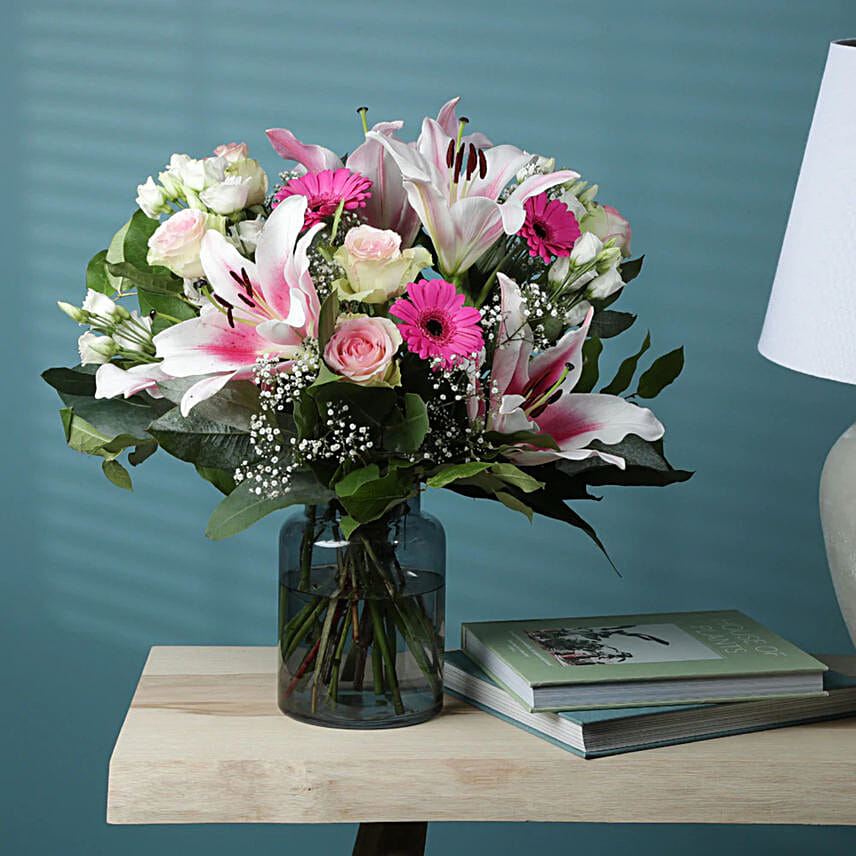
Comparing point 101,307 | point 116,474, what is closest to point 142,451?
point 116,474

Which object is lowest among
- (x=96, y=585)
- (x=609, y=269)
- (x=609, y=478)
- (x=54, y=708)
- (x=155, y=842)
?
(x=155, y=842)

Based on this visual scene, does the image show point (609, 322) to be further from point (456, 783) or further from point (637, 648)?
point (456, 783)

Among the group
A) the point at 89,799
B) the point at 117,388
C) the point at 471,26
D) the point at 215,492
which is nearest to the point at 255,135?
the point at 471,26

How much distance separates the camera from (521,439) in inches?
34.5

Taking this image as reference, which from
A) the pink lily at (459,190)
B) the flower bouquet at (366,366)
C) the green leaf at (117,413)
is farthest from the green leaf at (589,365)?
the green leaf at (117,413)

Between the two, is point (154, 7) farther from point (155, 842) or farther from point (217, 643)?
point (155, 842)

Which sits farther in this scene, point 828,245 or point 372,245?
point 828,245

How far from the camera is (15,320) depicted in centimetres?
156

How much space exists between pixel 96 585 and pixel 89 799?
293 millimetres

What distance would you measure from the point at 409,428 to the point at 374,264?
12 centimetres

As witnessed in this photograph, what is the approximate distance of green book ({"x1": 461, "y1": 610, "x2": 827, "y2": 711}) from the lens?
0.93 m

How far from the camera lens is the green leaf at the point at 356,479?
846 millimetres

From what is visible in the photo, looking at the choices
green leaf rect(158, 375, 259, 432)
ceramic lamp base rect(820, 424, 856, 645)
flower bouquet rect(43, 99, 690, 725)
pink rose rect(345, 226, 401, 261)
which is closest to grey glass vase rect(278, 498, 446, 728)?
flower bouquet rect(43, 99, 690, 725)

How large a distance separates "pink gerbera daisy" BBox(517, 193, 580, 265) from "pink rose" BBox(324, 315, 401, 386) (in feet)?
0.45
